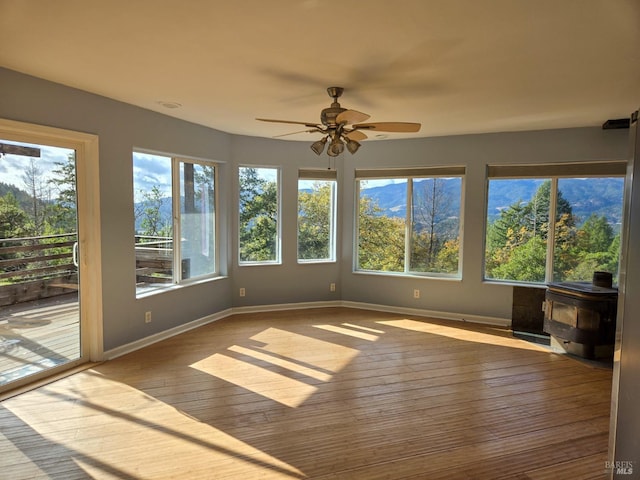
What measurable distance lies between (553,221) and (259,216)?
3826mm

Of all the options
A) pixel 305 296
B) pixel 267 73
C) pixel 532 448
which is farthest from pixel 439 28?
pixel 305 296

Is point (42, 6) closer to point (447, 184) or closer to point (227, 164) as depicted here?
point (227, 164)

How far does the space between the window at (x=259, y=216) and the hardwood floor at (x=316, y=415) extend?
59.9 inches

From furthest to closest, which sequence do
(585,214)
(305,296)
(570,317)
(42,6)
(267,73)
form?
(305,296), (585,214), (570,317), (267,73), (42,6)

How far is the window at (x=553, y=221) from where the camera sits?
454 centimetres

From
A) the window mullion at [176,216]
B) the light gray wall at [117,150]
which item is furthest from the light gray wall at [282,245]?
the window mullion at [176,216]

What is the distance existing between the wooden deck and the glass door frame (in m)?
0.07

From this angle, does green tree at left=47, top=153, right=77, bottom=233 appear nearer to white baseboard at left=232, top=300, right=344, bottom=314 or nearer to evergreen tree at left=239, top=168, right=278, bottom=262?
evergreen tree at left=239, top=168, right=278, bottom=262

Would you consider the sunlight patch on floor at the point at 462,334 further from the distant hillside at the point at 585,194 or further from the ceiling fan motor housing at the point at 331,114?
the ceiling fan motor housing at the point at 331,114

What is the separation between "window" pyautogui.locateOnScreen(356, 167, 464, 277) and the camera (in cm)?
522

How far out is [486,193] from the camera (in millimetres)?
4988

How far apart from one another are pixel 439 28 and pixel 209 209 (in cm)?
373

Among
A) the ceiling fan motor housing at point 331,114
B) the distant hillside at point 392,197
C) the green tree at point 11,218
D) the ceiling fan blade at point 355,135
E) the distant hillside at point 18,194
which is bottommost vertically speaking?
the green tree at point 11,218

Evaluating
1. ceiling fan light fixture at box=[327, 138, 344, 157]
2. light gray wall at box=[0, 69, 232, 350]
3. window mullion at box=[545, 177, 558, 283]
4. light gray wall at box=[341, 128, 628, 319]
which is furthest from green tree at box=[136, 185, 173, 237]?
window mullion at box=[545, 177, 558, 283]
